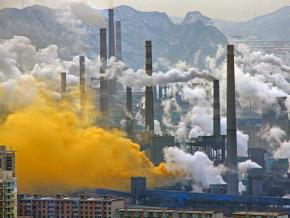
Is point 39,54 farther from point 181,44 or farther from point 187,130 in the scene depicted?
point 181,44

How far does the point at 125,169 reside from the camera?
129 ft

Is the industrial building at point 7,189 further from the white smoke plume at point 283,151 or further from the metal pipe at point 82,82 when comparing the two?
the white smoke plume at point 283,151

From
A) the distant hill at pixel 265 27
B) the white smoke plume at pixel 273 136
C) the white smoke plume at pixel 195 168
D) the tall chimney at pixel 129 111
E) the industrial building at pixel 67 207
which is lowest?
the industrial building at pixel 67 207

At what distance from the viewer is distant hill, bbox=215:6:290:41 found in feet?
244

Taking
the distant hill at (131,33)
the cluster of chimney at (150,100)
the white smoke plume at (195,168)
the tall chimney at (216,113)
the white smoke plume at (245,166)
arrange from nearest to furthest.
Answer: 1. the cluster of chimney at (150,100)
2. the white smoke plume at (195,168)
3. the white smoke plume at (245,166)
4. the tall chimney at (216,113)
5. the distant hill at (131,33)

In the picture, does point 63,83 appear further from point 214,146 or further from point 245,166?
point 245,166

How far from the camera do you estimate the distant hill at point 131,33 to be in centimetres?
5503

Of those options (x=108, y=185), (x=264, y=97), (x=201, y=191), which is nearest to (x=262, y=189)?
(x=201, y=191)

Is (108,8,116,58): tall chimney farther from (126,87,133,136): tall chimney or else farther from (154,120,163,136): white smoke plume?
(126,87,133,136): tall chimney

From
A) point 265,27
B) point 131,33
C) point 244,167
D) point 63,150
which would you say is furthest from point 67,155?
point 265,27

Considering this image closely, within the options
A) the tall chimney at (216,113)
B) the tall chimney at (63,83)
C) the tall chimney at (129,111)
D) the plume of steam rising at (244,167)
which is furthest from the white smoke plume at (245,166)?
the tall chimney at (63,83)

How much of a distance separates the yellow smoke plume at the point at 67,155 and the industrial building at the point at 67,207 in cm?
563

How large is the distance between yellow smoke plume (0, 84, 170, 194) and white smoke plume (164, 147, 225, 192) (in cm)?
40

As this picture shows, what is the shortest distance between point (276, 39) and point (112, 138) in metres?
33.5
